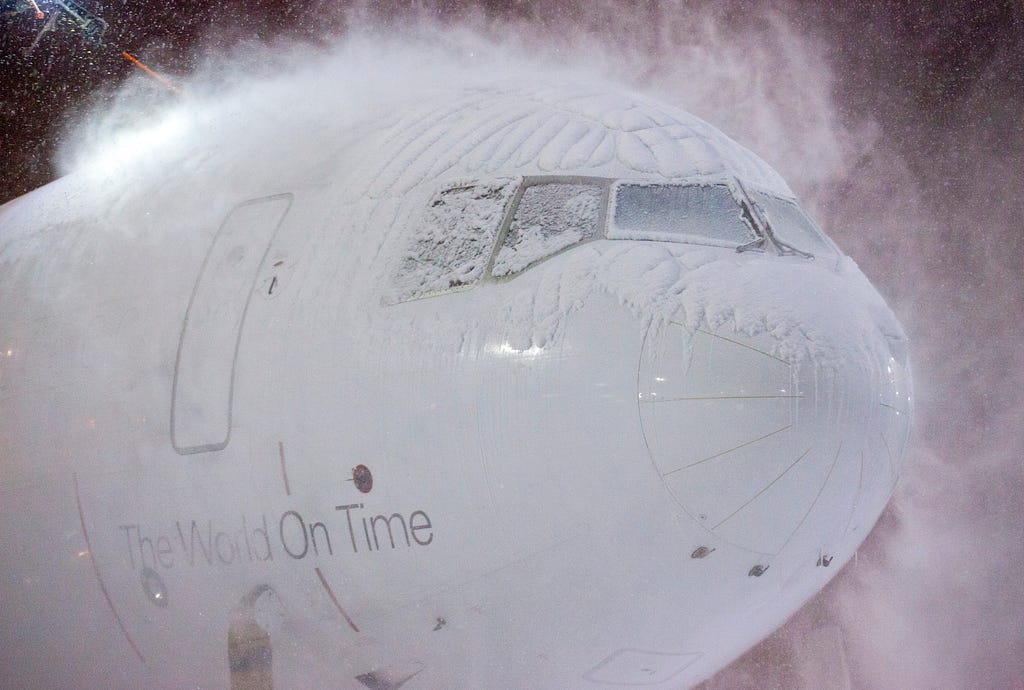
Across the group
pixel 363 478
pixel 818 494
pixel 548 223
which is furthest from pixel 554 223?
pixel 818 494

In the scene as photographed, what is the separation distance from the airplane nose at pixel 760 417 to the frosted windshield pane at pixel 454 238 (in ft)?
2.90

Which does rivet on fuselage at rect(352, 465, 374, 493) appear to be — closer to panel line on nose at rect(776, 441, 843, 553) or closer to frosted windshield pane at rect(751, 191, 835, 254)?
panel line on nose at rect(776, 441, 843, 553)

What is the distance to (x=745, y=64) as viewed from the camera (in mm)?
11172

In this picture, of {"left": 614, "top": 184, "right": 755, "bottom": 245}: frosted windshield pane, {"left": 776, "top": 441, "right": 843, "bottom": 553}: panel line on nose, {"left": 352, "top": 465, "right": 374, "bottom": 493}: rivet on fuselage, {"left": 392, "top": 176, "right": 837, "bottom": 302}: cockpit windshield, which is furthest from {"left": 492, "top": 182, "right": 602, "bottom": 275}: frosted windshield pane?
{"left": 776, "top": 441, "right": 843, "bottom": 553}: panel line on nose

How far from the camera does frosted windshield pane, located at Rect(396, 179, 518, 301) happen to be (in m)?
4.53

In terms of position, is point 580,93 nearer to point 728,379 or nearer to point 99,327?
point 728,379

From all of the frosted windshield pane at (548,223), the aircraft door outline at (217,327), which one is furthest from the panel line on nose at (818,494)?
the aircraft door outline at (217,327)

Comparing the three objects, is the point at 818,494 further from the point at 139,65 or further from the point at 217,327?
the point at 139,65

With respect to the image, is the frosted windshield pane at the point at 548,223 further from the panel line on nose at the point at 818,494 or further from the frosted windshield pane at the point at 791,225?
the panel line on nose at the point at 818,494

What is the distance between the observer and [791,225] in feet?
16.3

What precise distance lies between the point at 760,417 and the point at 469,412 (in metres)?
1.08

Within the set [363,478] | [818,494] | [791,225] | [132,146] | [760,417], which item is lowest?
[818,494]

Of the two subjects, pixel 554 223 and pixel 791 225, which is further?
pixel 791 225

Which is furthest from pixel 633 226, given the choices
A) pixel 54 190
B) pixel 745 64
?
pixel 745 64
